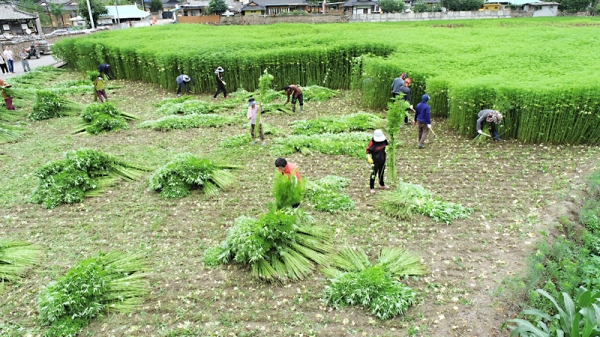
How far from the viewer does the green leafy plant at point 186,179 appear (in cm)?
802

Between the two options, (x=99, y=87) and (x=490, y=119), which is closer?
(x=490, y=119)

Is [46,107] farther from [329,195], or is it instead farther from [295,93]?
[329,195]

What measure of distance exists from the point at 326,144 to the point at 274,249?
4.77 m

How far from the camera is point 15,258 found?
605cm

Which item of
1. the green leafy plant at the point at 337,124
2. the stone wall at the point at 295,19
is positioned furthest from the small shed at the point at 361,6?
the green leafy plant at the point at 337,124

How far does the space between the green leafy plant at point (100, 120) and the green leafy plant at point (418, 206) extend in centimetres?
885

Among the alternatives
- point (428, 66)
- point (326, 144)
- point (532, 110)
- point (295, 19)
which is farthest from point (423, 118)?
point (295, 19)

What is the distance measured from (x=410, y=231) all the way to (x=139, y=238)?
4.54 m

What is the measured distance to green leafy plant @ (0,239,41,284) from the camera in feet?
19.0

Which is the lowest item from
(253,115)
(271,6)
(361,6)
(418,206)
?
(418,206)

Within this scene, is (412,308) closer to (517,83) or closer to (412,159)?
(412,159)

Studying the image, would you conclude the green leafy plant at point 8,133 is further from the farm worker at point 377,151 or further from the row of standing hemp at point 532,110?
the row of standing hemp at point 532,110

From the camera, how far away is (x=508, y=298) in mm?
4949

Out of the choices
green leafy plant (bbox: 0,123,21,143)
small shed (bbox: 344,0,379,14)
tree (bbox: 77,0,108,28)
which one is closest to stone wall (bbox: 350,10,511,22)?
small shed (bbox: 344,0,379,14)
